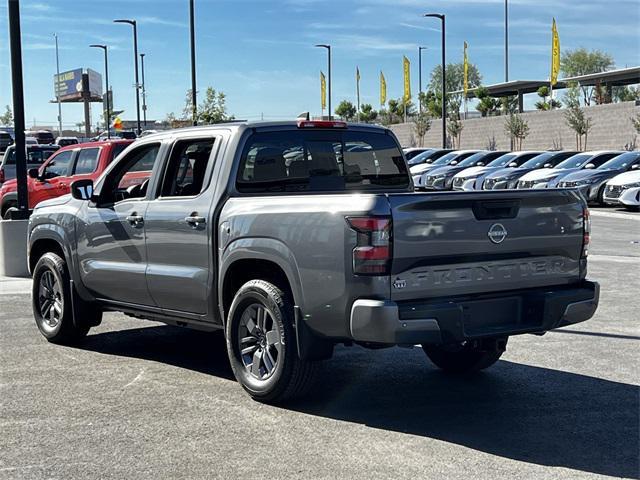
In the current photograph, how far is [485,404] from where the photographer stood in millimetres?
6188

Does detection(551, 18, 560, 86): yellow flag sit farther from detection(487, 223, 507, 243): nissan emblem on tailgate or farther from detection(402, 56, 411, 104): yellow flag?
detection(487, 223, 507, 243): nissan emblem on tailgate

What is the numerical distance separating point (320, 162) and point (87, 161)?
10299 mm

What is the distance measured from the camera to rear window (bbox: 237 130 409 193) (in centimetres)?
671

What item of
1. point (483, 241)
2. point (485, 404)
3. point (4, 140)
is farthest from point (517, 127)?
point (483, 241)

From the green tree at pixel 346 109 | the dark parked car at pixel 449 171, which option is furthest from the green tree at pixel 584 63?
the dark parked car at pixel 449 171

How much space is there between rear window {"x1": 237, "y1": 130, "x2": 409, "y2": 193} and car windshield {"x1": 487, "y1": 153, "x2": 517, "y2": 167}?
78.8 feet

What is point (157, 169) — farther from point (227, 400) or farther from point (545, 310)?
point (545, 310)

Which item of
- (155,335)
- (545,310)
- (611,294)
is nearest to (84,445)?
(545,310)

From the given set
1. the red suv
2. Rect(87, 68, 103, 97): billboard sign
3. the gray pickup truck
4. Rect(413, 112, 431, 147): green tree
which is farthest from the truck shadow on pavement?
Rect(87, 68, 103, 97): billboard sign

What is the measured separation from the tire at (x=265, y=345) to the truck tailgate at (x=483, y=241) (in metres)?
0.89

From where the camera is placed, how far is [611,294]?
1068cm

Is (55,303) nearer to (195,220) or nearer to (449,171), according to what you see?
(195,220)

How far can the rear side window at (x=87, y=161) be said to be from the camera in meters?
16.1

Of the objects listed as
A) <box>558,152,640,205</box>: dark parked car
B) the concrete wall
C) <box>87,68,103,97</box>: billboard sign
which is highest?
<box>87,68,103,97</box>: billboard sign
